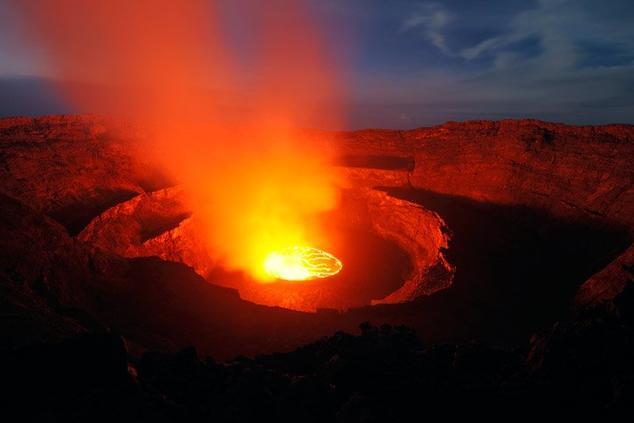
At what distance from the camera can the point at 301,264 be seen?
29.6 m

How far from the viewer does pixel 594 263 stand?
20891mm

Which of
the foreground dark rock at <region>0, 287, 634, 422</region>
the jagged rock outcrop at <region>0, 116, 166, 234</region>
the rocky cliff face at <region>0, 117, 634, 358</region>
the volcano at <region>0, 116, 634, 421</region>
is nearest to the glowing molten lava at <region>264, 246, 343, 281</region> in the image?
the volcano at <region>0, 116, 634, 421</region>

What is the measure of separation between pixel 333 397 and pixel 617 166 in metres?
27.1

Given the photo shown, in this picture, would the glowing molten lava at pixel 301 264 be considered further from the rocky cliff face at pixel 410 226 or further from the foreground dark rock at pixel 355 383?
the foreground dark rock at pixel 355 383

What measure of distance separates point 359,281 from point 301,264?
520cm

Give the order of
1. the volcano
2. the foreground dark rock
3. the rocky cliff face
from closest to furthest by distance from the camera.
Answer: the foreground dark rock
the volcano
the rocky cliff face

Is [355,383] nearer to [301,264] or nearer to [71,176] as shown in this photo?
[301,264]

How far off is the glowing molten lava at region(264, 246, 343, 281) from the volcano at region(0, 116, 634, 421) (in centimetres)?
20

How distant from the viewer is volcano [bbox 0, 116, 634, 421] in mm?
5938

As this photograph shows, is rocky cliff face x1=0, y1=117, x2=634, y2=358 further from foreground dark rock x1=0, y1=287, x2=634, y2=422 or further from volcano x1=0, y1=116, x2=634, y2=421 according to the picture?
foreground dark rock x1=0, y1=287, x2=634, y2=422

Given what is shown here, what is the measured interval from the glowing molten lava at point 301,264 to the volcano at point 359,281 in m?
0.20

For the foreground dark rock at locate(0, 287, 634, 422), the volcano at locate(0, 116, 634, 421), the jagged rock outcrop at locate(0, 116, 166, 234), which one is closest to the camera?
the foreground dark rock at locate(0, 287, 634, 422)

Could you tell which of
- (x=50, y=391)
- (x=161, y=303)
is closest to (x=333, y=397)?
(x=50, y=391)

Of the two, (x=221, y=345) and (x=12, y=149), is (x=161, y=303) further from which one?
(x=12, y=149)
